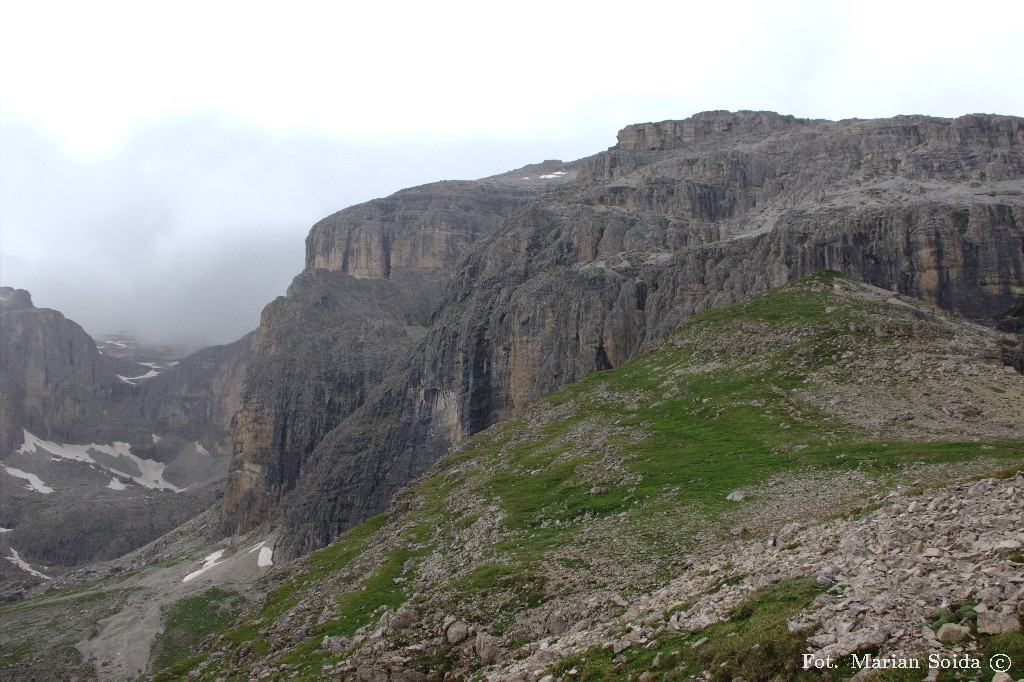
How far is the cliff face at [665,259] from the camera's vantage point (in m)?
92.9

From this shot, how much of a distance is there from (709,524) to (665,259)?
79.8 metres

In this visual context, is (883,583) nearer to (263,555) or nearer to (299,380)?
(263,555)

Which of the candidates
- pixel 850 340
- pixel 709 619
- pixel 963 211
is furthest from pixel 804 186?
pixel 709 619

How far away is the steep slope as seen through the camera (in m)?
18.6

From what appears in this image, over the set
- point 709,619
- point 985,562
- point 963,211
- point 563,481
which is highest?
point 963,211

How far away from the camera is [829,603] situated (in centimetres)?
1844

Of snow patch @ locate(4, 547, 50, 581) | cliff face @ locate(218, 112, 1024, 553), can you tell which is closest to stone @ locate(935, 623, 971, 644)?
cliff face @ locate(218, 112, 1024, 553)

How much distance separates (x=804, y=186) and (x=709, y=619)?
111437 millimetres

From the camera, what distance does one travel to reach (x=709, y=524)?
34.8 meters

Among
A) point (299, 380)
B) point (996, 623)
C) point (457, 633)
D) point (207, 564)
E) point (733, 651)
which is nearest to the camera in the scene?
point (996, 623)

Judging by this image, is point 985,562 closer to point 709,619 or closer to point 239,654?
point 709,619

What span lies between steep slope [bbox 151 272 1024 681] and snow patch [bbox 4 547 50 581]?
14456 centimetres

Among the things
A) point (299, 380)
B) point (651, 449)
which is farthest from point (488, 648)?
point (299, 380)

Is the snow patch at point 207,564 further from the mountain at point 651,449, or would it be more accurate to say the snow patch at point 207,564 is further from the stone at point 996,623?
the stone at point 996,623
